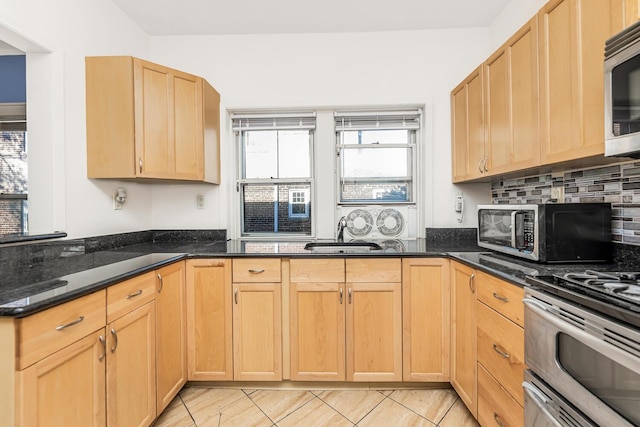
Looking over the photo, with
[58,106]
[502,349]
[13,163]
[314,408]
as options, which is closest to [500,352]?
[502,349]

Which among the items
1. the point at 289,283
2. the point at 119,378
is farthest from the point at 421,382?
the point at 119,378

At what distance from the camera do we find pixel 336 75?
252 cm

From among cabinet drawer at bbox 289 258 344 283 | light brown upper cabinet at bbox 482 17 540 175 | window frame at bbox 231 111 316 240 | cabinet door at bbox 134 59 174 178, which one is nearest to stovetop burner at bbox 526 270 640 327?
light brown upper cabinet at bbox 482 17 540 175

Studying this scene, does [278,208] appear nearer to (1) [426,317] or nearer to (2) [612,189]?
(1) [426,317]

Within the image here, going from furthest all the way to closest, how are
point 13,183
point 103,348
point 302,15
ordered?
1. point 302,15
2. point 13,183
3. point 103,348

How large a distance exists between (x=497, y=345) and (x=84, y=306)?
67.4 inches

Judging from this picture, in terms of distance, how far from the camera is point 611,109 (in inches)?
40.7

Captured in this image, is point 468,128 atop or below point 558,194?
atop

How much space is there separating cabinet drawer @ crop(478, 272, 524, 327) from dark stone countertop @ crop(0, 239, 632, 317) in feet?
0.15

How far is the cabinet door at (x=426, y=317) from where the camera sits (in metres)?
1.88

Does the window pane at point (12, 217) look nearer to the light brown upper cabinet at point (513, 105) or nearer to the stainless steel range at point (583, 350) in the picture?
the stainless steel range at point (583, 350)

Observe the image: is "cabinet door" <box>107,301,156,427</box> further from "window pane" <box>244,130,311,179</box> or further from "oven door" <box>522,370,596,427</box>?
Answer: "oven door" <box>522,370,596,427</box>

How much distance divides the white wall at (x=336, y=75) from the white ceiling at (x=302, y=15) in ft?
0.25

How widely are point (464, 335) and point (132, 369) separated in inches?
66.9
